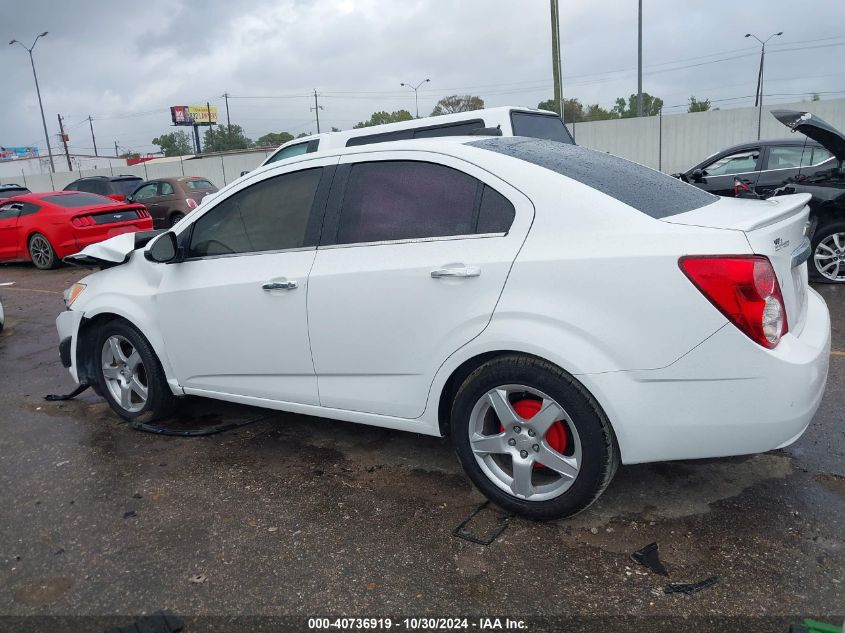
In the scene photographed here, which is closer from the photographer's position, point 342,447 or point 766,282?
point 766,282

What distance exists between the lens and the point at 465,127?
813 centimetres

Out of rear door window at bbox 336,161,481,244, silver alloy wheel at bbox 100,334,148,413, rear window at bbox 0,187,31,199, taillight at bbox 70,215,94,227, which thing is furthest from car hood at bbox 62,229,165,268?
rear window at bbox 0,187,31,199

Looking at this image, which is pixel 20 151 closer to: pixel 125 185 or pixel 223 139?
pixel 223 139

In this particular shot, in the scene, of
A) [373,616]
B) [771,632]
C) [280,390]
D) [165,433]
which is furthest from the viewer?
[165,433]

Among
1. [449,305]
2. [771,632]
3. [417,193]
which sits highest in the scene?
[417,193]

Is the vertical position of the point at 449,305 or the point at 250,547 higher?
the point at 449,305

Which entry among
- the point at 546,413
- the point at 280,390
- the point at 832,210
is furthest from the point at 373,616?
the point at 832,210

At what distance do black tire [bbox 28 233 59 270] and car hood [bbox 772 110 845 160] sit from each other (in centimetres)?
1165

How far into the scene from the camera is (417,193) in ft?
10.4

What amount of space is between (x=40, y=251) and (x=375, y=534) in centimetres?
1170

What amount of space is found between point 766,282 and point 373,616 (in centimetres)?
192

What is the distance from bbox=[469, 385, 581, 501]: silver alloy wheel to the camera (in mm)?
2756

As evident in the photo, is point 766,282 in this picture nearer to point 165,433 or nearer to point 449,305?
point 449,305

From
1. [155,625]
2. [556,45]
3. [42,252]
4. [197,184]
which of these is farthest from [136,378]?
[556,45]
